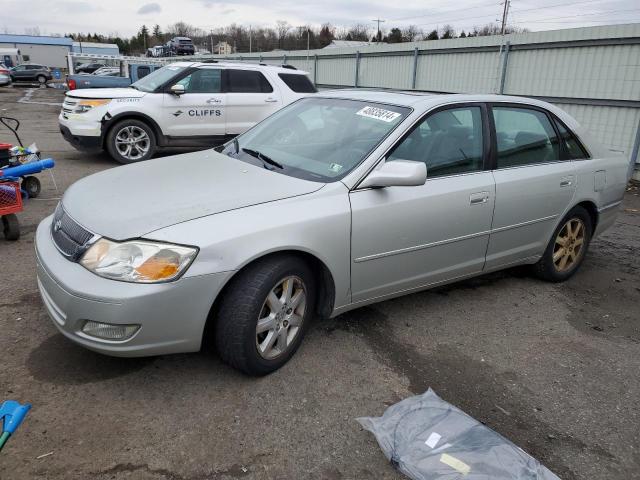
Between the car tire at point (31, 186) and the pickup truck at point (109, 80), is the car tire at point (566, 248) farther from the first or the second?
the pickup truck at point (109, 80)

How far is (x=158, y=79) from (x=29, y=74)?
3856 centimetres

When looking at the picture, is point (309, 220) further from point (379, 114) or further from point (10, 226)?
point (10, 226)

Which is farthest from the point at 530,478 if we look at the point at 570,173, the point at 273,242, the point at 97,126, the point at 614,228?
the point at 97,126

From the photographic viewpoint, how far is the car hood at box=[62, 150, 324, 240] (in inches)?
105

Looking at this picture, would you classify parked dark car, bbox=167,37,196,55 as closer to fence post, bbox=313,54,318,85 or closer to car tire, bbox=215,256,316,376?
fence post, bbox=313,54,318,85

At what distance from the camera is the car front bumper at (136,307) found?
244 cm

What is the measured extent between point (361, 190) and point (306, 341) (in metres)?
1.05

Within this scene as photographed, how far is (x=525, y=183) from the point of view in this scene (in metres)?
3.96

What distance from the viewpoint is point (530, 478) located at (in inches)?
87.4

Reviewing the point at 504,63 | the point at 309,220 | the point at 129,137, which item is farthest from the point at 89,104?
the point at 504,63

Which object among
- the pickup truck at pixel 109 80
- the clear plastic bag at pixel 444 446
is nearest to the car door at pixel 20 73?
the pickup truck at pixel 109 80

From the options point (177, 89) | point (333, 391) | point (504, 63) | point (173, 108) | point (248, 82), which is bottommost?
point (333, 391)

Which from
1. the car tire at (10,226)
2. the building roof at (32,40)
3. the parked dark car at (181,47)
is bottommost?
the car tire at (10,226)

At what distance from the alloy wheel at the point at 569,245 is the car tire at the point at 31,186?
595cm
